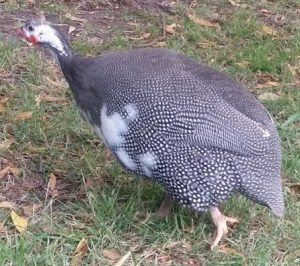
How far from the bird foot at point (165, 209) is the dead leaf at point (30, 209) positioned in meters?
0.47

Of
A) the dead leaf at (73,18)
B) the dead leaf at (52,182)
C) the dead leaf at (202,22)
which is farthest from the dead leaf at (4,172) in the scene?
the dead leaf at (202,22)

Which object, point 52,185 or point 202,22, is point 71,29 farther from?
point 52,185

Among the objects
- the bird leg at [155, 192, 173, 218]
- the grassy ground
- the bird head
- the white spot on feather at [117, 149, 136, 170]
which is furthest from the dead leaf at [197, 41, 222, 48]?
the white spot on feather at [117, 149, 136, 170]

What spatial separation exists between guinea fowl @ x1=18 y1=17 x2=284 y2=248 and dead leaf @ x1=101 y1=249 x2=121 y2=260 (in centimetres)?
29

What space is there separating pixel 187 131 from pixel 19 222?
29.0 inches

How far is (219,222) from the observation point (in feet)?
10.1

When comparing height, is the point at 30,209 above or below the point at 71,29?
above

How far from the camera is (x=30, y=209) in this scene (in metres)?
3.22

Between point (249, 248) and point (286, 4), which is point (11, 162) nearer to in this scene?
point (249, 248)

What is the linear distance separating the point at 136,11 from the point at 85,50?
2.93 ft

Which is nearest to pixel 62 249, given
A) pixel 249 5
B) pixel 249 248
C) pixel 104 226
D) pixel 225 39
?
pixel 104 226

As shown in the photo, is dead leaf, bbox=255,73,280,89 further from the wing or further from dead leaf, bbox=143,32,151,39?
the wing

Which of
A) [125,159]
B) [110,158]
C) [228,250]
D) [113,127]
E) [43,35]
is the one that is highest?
[43,35]

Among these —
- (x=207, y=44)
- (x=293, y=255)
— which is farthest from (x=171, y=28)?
(x=293, y=255)
